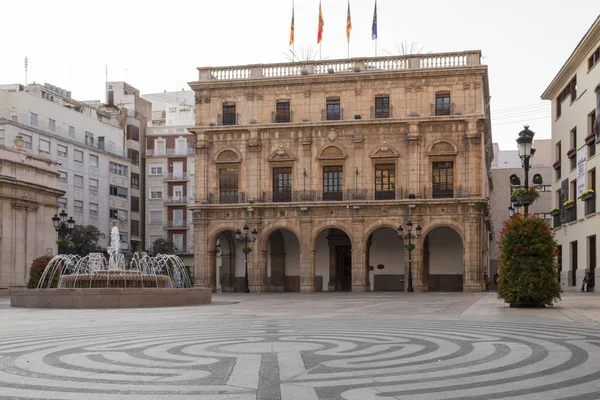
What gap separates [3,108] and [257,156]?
23.7m

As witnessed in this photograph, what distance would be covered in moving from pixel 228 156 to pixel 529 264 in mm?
31820

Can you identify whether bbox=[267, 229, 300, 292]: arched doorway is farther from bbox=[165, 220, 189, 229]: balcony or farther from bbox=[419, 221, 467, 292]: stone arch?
bbox=[165, 220, 189, 229]: balcony

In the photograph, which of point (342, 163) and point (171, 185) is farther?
point (171, 185)

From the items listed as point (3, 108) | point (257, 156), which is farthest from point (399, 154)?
point (3, 108)

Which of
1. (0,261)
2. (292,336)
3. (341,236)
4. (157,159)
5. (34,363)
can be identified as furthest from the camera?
(157,159)

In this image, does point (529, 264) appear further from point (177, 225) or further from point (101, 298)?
point (177, 225)

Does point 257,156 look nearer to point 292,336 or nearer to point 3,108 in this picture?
point 3,108

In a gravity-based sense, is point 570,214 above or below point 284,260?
above

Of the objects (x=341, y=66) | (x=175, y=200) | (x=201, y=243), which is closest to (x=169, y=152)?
(x=175, y=200)

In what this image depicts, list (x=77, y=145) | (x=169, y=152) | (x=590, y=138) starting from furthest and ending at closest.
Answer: (x=169, y=152), (x=77, y=145), (x=590, y=138)

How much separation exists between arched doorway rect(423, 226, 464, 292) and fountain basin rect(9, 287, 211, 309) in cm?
2641

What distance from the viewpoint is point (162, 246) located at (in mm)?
69250

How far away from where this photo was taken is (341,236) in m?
50.8

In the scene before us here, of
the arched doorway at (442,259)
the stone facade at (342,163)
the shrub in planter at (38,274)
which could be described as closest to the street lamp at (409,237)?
the stone facade at (342,163)
